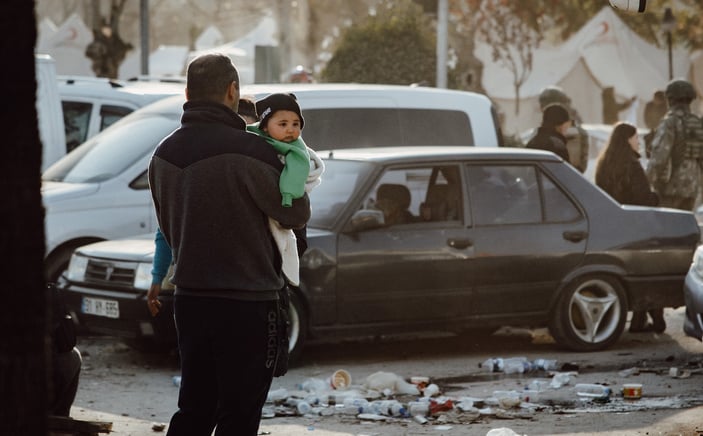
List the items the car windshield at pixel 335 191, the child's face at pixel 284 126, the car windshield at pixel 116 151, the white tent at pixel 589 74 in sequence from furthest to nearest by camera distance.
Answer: the white tent at pixel 589 74
the car windshield at pixel 116 151
the car windshield at pixel 335 191
the child's face at pixel 284 126

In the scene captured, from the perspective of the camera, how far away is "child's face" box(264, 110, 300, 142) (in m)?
5.58

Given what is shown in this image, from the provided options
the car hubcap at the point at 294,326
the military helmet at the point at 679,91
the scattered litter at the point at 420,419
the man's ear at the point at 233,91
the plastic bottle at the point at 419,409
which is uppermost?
the man's ear at the point at 233,91

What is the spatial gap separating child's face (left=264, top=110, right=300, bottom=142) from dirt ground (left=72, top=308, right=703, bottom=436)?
2.32 meters

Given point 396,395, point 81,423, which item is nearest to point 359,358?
point 396,395

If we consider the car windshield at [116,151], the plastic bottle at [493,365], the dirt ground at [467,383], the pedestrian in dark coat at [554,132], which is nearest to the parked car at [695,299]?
the dirt ground at [467,383]

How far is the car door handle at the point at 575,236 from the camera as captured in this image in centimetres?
1089

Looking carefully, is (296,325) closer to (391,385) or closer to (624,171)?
(391,385)

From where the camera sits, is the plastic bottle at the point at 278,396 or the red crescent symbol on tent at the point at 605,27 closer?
the plastic bottle at the point at 278,396

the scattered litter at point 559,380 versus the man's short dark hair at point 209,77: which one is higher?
the man's short dark hair at point 209,77

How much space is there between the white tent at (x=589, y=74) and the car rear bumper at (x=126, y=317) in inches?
1231

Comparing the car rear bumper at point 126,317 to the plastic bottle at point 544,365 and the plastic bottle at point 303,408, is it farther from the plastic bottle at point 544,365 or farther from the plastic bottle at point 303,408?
the plastic bottle at point 544,365

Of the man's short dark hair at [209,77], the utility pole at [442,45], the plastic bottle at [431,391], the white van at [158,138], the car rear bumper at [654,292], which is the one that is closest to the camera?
the man's short dark hair at [209,77]

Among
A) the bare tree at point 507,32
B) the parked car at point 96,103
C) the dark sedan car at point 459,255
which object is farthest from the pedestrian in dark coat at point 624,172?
the bare tree at point 507,32

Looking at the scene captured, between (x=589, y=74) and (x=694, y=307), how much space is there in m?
32.6
